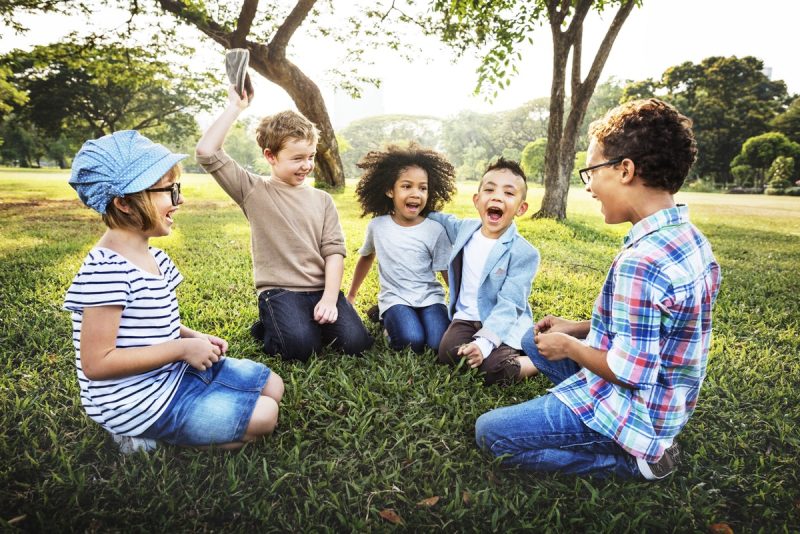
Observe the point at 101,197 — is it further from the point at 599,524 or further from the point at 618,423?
the point at 599,524

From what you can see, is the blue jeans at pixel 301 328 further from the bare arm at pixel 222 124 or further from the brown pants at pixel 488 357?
the bare arm at pixel 222 124

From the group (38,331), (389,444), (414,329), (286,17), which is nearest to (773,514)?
(389,444)

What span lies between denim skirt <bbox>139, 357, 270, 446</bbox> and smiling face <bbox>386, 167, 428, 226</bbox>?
174 cm

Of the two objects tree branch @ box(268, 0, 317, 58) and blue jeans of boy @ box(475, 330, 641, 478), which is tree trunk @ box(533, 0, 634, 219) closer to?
tree branch @ box(268, 0, 317, 58)

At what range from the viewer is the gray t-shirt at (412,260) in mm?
3426

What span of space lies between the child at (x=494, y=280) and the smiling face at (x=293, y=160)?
44.3 inches

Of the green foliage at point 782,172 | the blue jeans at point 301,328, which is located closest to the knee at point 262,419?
the blue jeans at point 301,328

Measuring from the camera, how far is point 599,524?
5.81 feet

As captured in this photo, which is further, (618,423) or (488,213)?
(488,213)

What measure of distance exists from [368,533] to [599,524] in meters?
0.87

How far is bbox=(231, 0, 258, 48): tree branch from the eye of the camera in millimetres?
11634

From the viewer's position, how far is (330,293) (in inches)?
122

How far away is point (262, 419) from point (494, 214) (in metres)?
1.88

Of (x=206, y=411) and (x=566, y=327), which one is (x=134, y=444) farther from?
(x=566, y=327)
